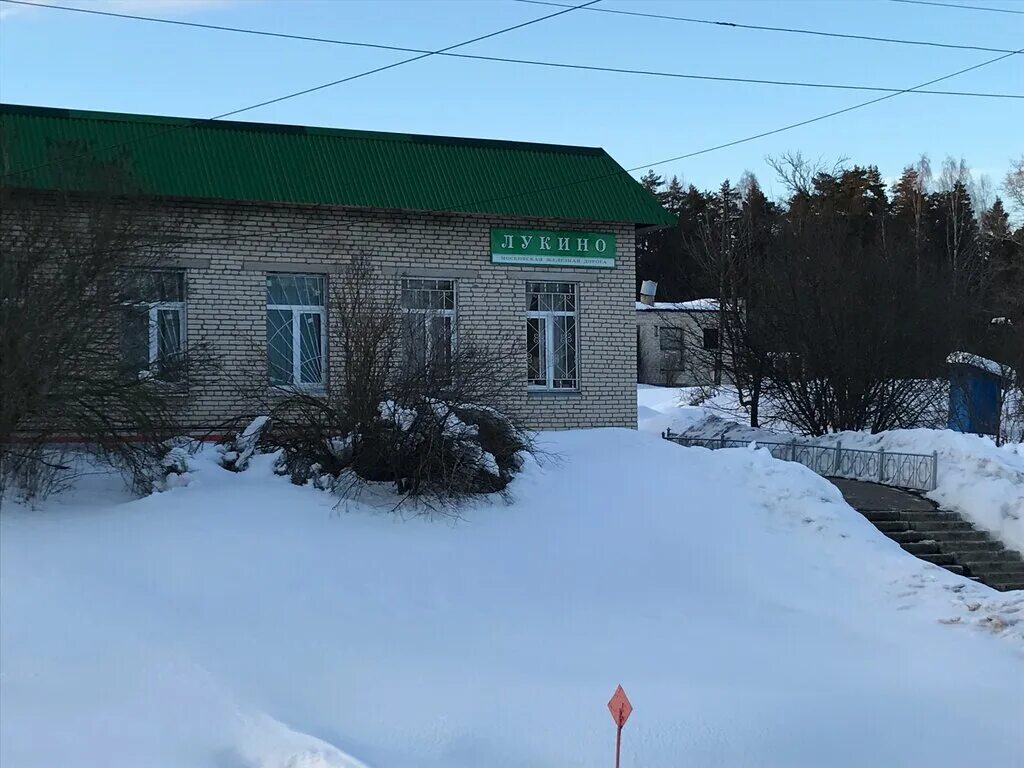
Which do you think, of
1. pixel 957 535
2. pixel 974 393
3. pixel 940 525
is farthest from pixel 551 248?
pixel 974 393

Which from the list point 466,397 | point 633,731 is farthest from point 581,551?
point 633,731

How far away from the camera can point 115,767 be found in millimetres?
6723

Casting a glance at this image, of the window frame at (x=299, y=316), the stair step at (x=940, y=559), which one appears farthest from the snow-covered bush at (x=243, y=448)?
the stair step at (x=940, y=559)

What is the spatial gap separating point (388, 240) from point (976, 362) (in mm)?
14907

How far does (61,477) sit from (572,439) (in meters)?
6.89

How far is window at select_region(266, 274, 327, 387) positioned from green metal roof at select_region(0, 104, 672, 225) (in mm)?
1304

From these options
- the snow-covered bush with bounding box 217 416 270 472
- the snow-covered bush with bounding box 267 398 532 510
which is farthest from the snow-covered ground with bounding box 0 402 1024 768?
the snow-covered bush with bounding box 267 398 532 510

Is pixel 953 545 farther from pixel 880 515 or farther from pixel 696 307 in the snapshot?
pixel 696 307

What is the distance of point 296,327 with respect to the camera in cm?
1569

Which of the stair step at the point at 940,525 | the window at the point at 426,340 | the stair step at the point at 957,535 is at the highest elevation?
the window at the point at 426,340

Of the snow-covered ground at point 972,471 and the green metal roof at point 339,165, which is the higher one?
the green metal roof at point 339,165

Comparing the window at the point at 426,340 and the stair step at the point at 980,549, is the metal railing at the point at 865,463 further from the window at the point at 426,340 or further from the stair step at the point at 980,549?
the window at the point at 426,340

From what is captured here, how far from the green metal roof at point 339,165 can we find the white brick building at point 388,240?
0.02 meters

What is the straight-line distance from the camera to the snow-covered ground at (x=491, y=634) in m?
7.51
